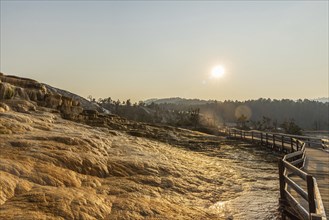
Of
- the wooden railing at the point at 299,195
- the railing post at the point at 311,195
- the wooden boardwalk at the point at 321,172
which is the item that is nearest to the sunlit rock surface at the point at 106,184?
the wooden railing at the point at 299,195

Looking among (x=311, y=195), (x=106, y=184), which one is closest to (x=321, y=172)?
(x=311, y=195)

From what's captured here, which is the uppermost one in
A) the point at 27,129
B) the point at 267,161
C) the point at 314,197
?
Answer: the point at 27,129

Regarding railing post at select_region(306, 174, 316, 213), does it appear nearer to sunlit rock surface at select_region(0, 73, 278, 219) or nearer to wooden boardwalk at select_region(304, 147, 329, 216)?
wooden boardwalk at select_region(304, 147, 329, 216)

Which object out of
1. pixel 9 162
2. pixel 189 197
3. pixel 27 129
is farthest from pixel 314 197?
pixel 27 129

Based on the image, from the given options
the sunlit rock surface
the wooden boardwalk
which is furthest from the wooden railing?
the sunlit rock surface

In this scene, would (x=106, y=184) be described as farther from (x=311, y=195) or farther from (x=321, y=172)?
(x=321, y=172)

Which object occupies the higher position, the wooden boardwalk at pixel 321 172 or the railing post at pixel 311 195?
the railing post at pixel 311 195

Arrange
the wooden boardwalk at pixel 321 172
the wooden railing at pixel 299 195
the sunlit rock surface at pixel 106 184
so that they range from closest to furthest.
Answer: the wooden railing at pixel 299 195, the sunlit rock surface at pixel 106 184, the wooden boardwalk at pixel 321 172

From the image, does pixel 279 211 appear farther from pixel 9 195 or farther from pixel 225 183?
pixel 9 195

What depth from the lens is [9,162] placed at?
7926mm

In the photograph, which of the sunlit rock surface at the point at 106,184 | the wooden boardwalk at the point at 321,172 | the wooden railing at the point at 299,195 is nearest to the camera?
the wooden railing at the point at 299,195

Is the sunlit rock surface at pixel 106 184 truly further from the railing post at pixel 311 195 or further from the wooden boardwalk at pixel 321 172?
the railing post at pixel 311 195

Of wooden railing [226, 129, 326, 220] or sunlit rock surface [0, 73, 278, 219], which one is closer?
wooden railing [226, 129, 326, 220]

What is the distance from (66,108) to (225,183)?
703 inches
